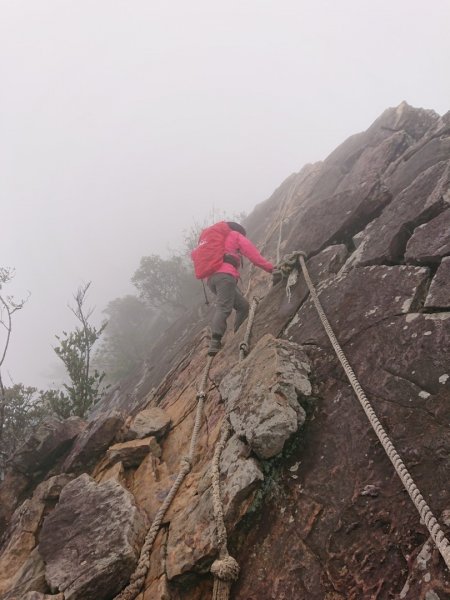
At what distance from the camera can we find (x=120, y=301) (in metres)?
40.9

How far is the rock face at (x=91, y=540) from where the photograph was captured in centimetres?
328

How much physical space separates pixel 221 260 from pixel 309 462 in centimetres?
481

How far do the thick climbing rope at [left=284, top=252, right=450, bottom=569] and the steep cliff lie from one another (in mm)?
179

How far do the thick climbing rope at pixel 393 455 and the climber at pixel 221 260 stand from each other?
8.69 feet

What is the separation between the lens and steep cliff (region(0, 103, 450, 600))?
2637mm

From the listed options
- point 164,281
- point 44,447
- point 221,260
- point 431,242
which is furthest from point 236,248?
point 164,281

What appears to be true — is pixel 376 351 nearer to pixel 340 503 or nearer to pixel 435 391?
pixel 435 391

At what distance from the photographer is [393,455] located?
261cm

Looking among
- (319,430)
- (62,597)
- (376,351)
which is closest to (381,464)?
(319,430)

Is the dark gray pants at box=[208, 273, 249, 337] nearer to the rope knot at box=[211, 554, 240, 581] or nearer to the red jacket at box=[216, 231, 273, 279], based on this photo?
the red jacket at box=[216, 231, 273, 279]

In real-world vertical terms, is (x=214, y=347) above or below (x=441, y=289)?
above

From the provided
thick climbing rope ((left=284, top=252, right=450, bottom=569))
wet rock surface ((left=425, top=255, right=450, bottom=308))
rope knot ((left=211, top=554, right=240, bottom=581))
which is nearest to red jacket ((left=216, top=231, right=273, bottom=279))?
thick climbing rope ((left=284, top=252, right=450, bottom=569))

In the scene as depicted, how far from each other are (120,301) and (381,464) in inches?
1584

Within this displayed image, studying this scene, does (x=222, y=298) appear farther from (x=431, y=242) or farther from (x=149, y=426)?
(x=431, y=242)
